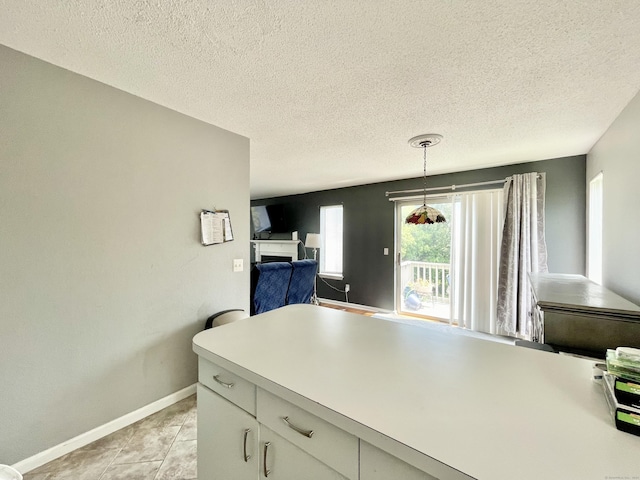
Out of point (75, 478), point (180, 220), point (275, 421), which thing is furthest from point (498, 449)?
point (180, 220)

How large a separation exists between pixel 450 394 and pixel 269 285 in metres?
2.74

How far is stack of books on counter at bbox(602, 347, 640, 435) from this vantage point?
22.1 inches

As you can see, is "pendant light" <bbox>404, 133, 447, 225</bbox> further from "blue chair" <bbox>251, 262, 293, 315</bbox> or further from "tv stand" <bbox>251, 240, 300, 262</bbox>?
"tv stand" <bbox>251, 240, 300, 262</bbox>

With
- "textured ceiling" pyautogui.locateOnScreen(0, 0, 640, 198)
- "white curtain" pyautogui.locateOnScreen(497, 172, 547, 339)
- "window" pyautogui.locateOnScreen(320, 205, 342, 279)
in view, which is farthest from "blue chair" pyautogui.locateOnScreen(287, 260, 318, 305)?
"white curtain" pyautogui.locateOnScreen(497, 172, 547, 339)

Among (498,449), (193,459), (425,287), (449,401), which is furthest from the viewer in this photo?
(425,287)

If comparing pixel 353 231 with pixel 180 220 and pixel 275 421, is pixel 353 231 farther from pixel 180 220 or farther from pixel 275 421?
pixel 275 421

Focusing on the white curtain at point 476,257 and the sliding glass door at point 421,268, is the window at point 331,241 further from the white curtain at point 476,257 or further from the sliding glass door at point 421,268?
the white curtain at point 476,257

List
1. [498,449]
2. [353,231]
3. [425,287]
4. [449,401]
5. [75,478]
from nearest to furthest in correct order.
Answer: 1. [498,449]
2. [449,401]
3. [75,478]
4. [425,287]
5. [353,231]

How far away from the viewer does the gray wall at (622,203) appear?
65.4 inches

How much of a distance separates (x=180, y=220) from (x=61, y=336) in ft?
3.26

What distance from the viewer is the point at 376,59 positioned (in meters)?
1.43

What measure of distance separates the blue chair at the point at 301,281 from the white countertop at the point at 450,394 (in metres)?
2.46

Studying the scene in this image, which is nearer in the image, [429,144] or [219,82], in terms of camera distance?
[219,82]

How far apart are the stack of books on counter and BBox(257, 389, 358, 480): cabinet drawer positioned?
59 cm
